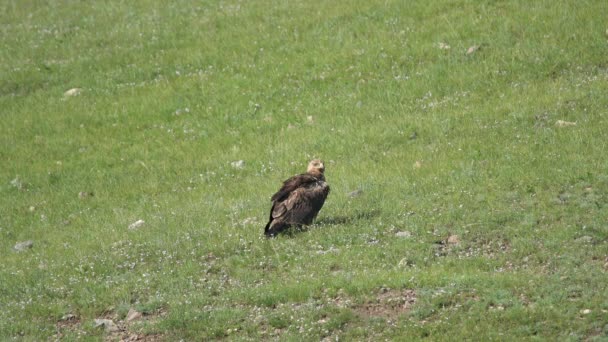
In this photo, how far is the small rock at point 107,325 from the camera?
14273mm

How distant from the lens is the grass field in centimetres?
1371

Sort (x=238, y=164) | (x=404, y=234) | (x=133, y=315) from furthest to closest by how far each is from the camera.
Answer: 1. (x=238, y=164)
2. (x=404, y=234)
3. (x=133, y=315)

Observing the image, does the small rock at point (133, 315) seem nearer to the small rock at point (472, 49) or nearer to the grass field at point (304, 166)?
the grass field at point (304, 166)

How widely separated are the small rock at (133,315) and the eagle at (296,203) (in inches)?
111

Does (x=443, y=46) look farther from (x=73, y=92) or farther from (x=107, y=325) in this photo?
(x=107, y=325)

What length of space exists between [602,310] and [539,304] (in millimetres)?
771

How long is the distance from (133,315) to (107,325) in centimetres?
40

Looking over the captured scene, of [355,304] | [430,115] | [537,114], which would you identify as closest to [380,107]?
[430,115]

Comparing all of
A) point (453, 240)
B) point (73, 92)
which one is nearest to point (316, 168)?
point (453, 240)

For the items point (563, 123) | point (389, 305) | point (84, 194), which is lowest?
point (84, 194)

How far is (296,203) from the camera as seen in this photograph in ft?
54.4

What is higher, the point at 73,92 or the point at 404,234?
the point at 404,234

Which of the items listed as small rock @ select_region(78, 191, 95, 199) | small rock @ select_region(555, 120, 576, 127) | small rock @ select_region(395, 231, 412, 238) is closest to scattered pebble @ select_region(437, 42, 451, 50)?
small rock @ select_region(555, 120, 576, 127)

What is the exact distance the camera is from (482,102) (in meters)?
21.9
